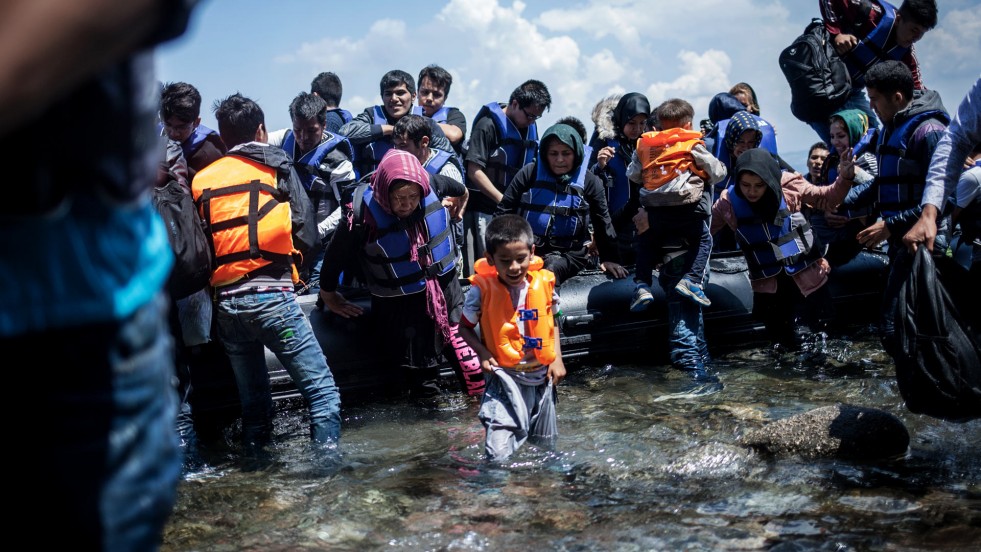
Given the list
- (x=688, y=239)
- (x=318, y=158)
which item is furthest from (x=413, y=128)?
(x=688, y=239)

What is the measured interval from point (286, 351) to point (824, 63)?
5994 mm

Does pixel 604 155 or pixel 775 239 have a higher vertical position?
pixel 604 155

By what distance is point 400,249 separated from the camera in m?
5.81

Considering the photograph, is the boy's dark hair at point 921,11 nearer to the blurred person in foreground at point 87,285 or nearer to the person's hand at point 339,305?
the person's hand at point 339,305

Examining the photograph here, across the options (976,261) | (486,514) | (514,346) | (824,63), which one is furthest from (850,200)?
(486,514)

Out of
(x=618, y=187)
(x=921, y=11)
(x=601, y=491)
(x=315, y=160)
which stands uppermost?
(x=921, y=11)

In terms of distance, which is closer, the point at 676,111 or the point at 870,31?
the point at 676,111

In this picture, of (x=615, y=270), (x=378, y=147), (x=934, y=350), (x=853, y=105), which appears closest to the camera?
(x=934, y=350)

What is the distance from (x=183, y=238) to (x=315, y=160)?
2.51 metres

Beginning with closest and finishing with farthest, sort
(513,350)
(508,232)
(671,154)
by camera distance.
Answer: (508,232), (513,350), (671,154)

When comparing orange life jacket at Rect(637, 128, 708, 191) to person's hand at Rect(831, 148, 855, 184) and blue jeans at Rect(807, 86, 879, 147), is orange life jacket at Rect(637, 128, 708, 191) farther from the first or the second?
blue jeans at Rect(807, 86, 879, 147)

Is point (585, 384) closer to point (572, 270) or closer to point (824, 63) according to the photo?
point (572, 270)

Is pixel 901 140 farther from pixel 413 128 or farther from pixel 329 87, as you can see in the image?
pixel 329 87

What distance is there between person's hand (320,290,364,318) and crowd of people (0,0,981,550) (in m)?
0.02
